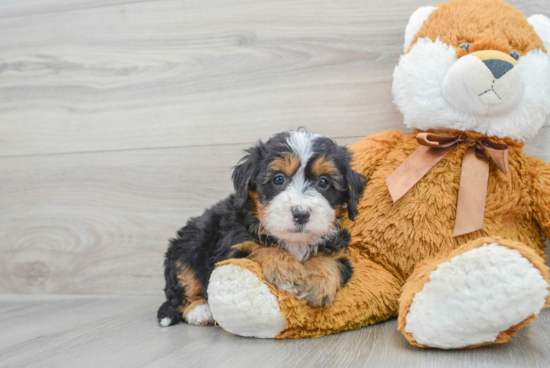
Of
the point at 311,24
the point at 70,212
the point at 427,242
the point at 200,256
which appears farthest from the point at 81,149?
the point at 427,242

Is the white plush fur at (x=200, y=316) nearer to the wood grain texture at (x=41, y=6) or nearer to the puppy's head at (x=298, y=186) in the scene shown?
the puppy's head at (x=298, y=186)

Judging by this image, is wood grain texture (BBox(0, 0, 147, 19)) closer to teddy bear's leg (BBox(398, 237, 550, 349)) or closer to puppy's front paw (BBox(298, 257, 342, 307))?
puppy's front paw (BBox(298, 257, 342, 307))

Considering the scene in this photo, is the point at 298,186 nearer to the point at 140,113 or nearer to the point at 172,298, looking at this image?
the point at 172,298

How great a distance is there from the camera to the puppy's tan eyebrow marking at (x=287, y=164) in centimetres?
171

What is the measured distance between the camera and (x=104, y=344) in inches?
71.1

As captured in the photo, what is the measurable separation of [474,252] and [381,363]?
44 cm

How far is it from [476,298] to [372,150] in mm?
856

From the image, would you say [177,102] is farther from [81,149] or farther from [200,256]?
[200,256]

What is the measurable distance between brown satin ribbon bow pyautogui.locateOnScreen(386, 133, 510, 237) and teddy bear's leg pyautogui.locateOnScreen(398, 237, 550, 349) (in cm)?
38

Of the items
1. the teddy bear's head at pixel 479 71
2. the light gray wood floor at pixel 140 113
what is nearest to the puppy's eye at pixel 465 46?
the teddy bear's head at pixel 479 71

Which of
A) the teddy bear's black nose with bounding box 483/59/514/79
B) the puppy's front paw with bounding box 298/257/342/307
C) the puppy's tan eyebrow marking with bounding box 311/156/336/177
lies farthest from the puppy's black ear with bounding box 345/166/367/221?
the teddy bear's black nose with bounding box 483/59/514/79

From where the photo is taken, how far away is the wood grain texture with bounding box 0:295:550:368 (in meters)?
1.45

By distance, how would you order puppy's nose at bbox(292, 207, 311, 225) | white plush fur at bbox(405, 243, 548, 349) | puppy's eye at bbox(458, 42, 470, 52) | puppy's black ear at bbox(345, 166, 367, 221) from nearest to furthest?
white plush fur at bbox(405, 243, 548, 349), puppy's nose at bbox(292, 207, 311, 225), puppy's black ear at bbox(345, 166, 367, 221), puppy's eye at bbox(458, 42, 470, 52)

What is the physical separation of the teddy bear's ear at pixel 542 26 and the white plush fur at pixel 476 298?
1069mm
